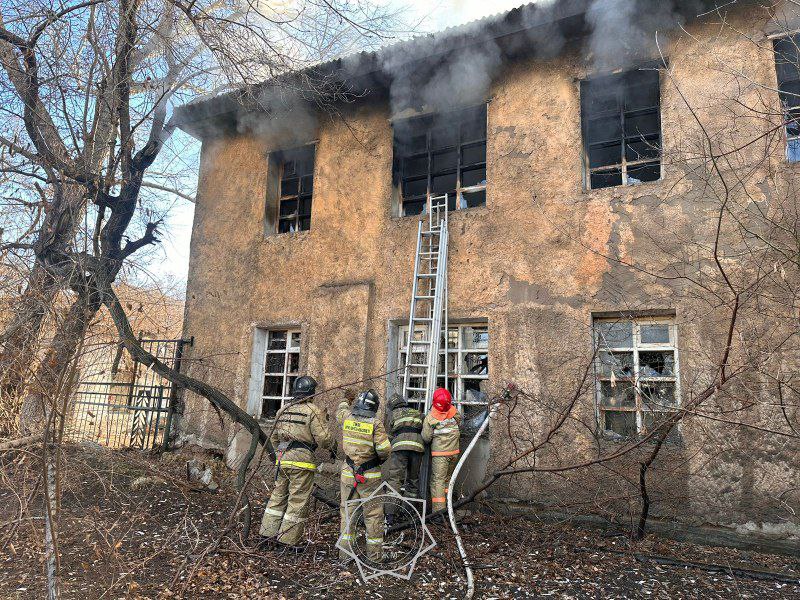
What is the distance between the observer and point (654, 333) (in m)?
6.06

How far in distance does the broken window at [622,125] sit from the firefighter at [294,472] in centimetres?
448

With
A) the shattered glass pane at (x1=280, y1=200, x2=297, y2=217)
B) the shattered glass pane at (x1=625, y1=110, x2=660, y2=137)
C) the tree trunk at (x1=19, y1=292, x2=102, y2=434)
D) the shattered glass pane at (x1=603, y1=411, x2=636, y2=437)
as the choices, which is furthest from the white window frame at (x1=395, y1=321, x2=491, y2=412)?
the tree trunk at (x1=19, y1=292, x2=102, y2=434)

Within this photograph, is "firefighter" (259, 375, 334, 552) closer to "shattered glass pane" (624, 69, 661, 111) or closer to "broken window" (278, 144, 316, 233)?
"broken window" (278, 144, 316, 233)

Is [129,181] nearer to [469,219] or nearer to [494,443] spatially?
[469,219]

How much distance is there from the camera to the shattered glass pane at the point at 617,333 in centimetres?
614

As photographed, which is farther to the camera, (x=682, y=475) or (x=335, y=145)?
(x=335, y=145)

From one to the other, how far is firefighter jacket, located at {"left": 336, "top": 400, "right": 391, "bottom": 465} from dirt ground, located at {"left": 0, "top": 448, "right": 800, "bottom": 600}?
995 mm

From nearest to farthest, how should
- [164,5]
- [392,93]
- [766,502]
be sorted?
[766,502]
[164,5]
[392,93]

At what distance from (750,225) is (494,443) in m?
3.71

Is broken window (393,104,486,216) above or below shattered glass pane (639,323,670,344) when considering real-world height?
above

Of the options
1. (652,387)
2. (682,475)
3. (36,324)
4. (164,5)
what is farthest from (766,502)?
(164,5)

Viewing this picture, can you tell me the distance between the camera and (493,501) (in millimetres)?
6266

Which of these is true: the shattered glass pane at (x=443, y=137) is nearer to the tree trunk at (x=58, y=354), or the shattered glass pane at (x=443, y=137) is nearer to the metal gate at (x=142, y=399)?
the tree trunk at (x=58, y=354)

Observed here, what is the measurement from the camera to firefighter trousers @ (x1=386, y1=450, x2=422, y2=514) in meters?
6.17
